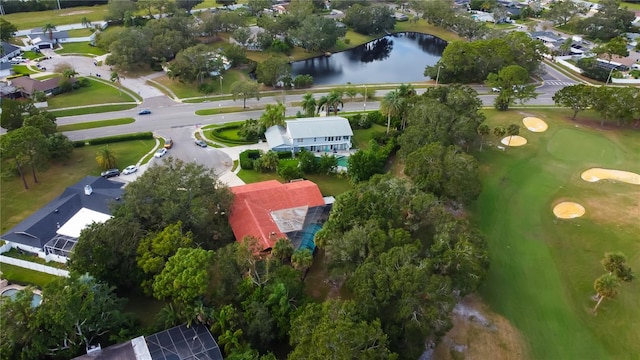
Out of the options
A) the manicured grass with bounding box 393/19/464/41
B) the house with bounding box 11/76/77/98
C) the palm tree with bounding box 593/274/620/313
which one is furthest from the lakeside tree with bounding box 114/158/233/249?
the manicured grass with bounding box 393/19/464/41

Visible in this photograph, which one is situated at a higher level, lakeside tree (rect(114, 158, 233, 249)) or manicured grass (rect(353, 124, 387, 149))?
lakeside tree (rect(114, 158, 233, 249))

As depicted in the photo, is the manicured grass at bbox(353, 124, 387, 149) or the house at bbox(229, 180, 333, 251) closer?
the house at bbox(229, 180, 333, 251)

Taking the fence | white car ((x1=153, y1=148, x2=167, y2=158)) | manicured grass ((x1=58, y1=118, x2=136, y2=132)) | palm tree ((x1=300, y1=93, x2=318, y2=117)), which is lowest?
the fence

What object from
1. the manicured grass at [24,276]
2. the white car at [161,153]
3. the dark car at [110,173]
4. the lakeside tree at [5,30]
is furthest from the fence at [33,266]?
the lakeside tree at [5,30]

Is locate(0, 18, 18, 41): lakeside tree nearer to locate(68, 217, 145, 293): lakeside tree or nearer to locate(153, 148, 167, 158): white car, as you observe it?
locate(153, 148, 167, 158): white car

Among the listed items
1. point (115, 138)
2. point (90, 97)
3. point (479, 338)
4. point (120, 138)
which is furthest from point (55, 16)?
point (479, 338)

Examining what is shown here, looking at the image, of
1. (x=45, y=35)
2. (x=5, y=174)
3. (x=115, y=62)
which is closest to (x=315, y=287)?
(x=5, y=174)

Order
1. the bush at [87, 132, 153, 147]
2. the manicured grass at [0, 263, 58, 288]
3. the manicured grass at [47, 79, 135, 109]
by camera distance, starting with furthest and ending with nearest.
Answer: the manicured grass at [47, 79, 135, 109], the bush at [87, 132, 153, 147], the manicured grass at [0, 263, 58, 288]
